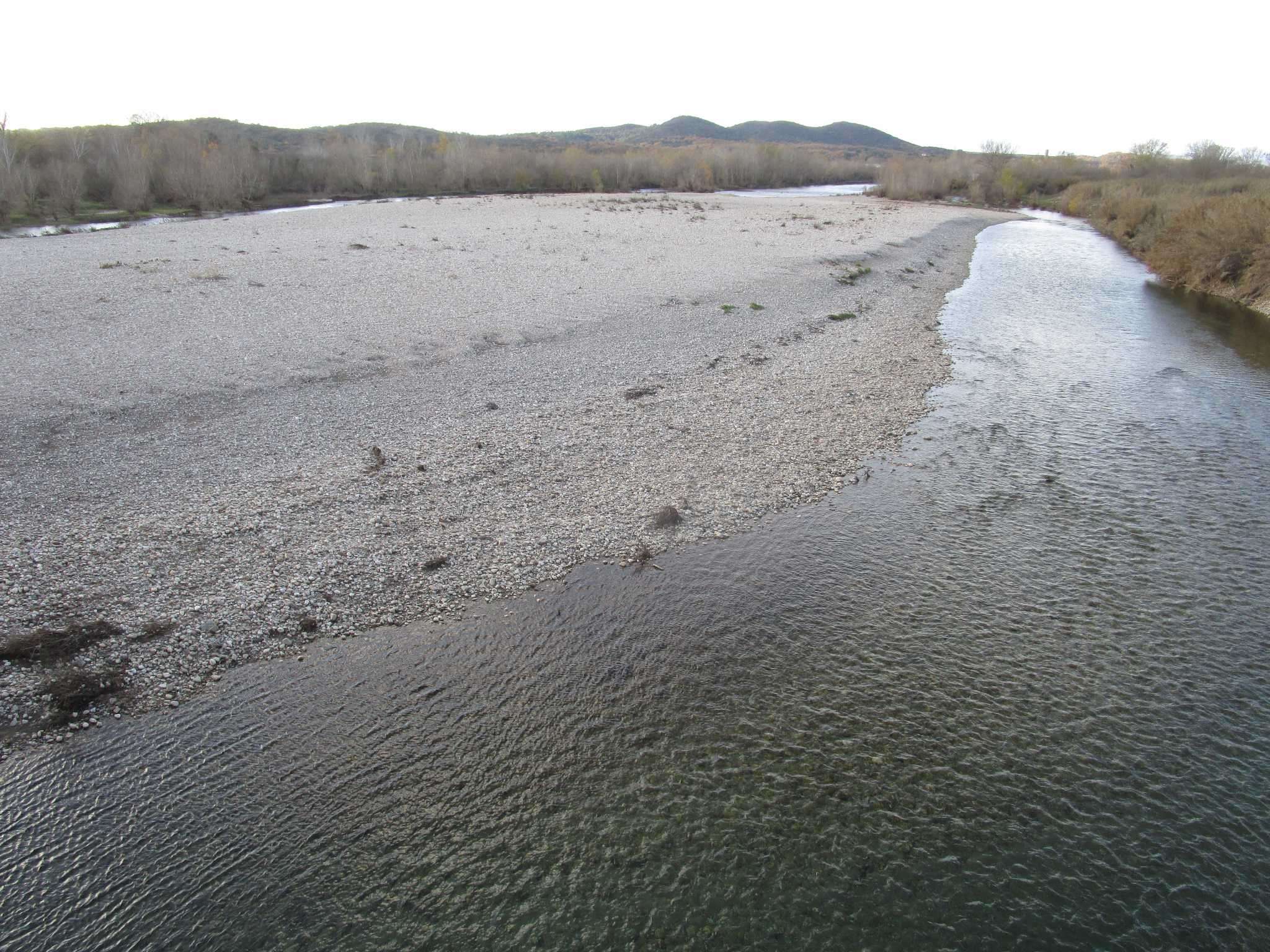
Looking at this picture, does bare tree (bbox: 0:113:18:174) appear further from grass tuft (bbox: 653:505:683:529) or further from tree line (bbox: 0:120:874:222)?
grass tuft (bbox: 653:505:683:529)

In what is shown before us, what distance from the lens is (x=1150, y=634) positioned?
28.9 feet

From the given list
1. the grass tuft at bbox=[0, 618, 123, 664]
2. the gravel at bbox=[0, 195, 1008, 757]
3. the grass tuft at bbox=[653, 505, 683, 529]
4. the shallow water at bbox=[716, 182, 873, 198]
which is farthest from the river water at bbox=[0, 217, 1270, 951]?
the shallow water at bbox=[716, 182, 873, 198]

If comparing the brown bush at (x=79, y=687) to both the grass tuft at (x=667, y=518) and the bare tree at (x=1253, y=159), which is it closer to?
the grass tuft at (x=667, y=518)

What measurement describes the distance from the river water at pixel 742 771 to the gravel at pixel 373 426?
3.43 feet

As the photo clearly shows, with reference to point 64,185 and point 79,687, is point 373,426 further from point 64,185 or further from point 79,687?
point 64,185

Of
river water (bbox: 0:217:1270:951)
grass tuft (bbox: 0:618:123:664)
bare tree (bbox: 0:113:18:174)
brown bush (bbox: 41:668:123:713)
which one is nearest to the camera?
river water (bbox: 0:217:1270:951)

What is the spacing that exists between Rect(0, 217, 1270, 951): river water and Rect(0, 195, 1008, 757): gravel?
104 centimetres

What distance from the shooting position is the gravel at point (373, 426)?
903 centimetres

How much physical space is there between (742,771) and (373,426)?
9830 millimetres

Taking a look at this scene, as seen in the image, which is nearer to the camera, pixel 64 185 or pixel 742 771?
pixel 742 771

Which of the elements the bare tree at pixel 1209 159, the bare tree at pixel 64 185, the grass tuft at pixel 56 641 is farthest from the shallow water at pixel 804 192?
the grass tuft at pixel 56 641

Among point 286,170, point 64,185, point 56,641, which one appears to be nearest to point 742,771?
point 56,641

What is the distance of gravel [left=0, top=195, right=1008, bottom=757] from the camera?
9.03 m

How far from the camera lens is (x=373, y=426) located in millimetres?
13750
